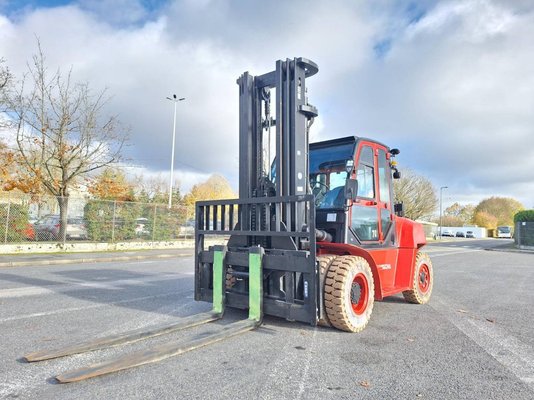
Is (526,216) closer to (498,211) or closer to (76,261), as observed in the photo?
(76,261)

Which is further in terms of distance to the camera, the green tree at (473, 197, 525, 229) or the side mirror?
the green tree at (473, 197, 525, 229)

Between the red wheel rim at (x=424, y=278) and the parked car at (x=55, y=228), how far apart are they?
629 inches

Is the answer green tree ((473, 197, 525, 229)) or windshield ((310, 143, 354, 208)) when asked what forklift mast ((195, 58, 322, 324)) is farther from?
green tree ((473, 197, 525, 229))

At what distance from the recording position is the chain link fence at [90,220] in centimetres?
1599

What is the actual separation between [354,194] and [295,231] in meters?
0.97

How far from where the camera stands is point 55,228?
57.4 feet

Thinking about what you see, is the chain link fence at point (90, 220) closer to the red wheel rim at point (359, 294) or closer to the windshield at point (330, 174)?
the windshield at point (330, 174)

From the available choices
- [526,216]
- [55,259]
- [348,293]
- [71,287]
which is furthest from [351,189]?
[526,216]

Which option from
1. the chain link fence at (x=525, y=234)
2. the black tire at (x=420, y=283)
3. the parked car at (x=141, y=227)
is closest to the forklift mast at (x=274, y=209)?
the black tire at (x=420, y=283)

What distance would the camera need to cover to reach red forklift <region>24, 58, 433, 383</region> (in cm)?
473

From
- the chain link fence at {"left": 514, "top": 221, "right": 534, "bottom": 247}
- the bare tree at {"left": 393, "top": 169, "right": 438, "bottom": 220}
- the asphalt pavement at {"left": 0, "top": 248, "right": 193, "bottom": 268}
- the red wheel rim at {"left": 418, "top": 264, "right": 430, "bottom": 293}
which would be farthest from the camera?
the bare tree at {"left": 393, "top": 169, "right": 438, "bottom": 220}

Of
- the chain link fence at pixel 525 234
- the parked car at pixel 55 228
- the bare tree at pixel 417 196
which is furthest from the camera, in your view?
the bare tree at pixel 417 196

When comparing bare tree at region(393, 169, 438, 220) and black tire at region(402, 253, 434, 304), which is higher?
bare tree at region(393, 169, 438, 220)

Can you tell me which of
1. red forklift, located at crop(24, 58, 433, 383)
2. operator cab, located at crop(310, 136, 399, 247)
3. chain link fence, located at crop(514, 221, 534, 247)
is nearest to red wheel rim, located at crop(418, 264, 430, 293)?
red forklift, located at crop(24, 58, 433, 383)
